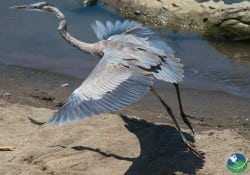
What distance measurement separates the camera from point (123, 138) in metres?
6.13

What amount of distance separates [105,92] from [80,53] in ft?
12.1

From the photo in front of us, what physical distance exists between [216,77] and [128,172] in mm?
2999

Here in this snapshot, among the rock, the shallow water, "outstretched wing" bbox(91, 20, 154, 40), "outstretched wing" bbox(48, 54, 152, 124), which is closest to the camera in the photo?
"outstretched wing" bbox(48, 54, 152, 124)

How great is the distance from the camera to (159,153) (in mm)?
Result: 5855

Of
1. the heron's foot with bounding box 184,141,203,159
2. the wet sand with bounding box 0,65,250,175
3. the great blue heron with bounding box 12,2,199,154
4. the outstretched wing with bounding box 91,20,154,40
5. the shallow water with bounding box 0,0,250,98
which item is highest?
the great blue heron with bounding box 12,2,199,154

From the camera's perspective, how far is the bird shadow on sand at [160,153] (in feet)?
18.4

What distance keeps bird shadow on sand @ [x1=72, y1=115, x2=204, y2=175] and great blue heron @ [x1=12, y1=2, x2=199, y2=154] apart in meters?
0.14

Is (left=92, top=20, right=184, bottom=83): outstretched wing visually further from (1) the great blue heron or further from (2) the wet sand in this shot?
(2) the wet sand

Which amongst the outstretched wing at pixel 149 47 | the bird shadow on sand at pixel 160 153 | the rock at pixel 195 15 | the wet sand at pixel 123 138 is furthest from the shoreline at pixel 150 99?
the rock at pixel 195 15

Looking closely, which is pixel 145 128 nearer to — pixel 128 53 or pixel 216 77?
pixel 128 53

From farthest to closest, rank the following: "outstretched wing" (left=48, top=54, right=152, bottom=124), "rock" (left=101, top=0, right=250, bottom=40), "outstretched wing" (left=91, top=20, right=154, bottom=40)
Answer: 1. "rock" (left=101, top=0, right=250, bottom=40)
2. "outstretched wing" (left=91, top=20, right=154, bottom=40)
3. "outstretched wing" (left=48, top=54, right=152, bottom=124)

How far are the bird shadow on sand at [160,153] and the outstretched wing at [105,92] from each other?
660mm

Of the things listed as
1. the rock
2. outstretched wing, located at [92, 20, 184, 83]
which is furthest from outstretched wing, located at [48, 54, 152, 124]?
the rock

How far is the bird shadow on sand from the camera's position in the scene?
561 cm
